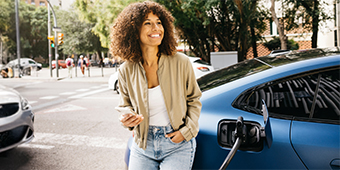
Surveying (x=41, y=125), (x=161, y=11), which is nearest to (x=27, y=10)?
(x=41, y=125)

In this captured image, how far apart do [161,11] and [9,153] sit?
3.77 meters

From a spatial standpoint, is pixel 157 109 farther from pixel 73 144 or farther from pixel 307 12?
pixel 307 12

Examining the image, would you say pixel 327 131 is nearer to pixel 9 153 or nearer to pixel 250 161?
pixel 250 161

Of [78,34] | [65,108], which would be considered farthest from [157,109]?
[78,34]

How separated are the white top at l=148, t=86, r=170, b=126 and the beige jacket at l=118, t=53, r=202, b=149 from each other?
3 cm

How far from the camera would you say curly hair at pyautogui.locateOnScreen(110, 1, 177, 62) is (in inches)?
75.7

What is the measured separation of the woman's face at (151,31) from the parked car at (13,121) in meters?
2.85

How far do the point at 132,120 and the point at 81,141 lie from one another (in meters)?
3.71

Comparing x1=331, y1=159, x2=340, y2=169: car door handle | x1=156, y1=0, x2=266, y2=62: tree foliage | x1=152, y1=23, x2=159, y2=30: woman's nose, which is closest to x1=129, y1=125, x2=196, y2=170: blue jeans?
x1=152, y1=23, x2=159, y2=30: woman's nose

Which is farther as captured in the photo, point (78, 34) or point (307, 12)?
point (78, 34)

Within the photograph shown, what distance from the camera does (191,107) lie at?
1.87 metres

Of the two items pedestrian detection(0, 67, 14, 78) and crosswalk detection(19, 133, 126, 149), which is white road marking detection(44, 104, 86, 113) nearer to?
crosswalk detection(19, 133, 126, 149)

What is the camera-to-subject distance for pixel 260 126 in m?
1.91

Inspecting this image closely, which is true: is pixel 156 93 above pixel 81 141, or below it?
above
